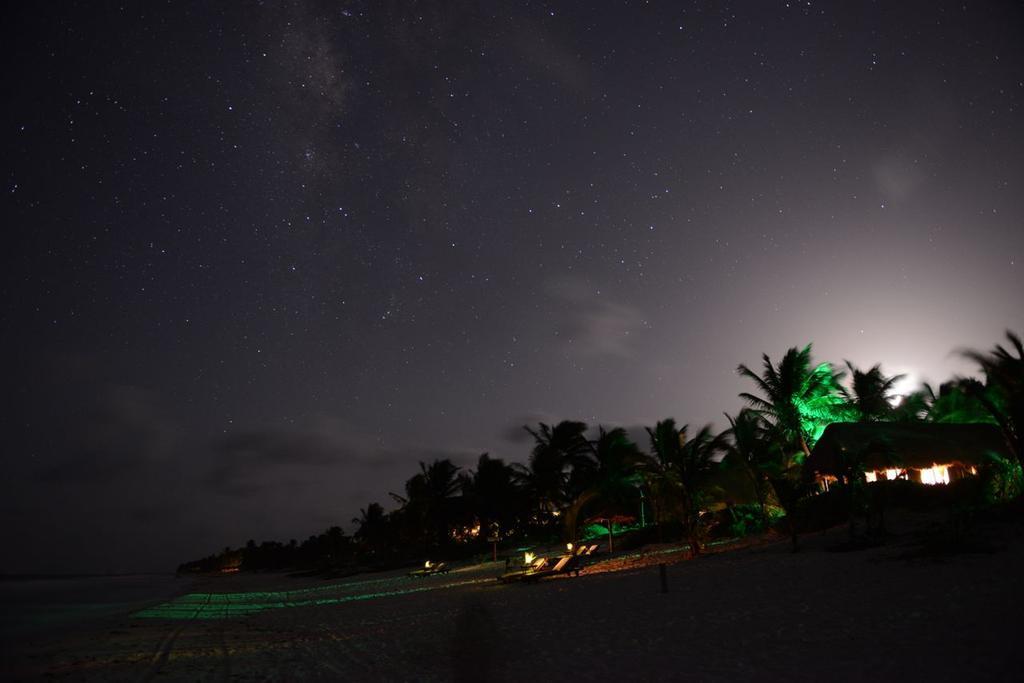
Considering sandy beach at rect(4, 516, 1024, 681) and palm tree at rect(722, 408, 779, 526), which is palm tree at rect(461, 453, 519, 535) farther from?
sandy beach at rect(4, 516, 1024, 681)

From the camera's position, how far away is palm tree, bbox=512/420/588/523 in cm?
3669

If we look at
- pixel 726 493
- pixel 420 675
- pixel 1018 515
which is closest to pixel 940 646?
pixel 420 675

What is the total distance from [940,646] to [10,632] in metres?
26.6

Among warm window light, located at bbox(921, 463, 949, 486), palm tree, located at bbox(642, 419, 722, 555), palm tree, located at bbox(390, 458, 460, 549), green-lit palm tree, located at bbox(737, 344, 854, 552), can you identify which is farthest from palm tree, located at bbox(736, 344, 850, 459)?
palm tree, located at bbox(390, 458, 460, 549)

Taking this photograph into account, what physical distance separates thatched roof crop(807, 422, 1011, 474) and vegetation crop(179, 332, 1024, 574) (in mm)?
1285

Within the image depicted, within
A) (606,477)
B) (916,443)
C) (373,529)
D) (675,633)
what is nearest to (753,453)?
(916,443)

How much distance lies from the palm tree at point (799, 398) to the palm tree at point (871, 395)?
1.31 metres

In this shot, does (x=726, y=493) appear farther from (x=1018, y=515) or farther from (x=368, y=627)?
(x=368, y=627)

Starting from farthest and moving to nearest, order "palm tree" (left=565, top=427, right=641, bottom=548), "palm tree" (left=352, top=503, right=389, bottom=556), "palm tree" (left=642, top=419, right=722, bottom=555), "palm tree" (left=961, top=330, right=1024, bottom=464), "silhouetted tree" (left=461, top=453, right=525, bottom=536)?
1. "palm tree" (left=352, top=503, right=389, bottom=556)
2. "silhouetted tree" (left=461, top=453, right=525, bottom=536)
3. "palm tree" (left=565, top=427, right=641, bottom=548)
4. "palm tree" (left=642, top=419, right=722, bottom=555)
5. "palm tree" (left=961, top=330, right=1024, bottom=464)

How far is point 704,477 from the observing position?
18.2 metres

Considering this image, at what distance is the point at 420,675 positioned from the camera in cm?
780

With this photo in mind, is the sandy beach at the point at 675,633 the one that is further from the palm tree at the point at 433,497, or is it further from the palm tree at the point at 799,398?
the palm tree at the point at 433,497

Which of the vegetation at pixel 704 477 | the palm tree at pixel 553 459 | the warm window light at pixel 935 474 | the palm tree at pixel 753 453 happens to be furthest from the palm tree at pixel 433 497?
the warm window light at pixel 935 474

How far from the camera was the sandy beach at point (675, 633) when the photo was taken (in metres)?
6.27
